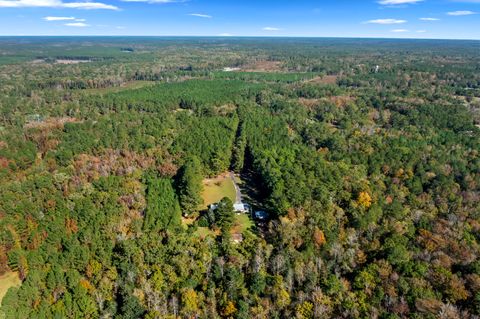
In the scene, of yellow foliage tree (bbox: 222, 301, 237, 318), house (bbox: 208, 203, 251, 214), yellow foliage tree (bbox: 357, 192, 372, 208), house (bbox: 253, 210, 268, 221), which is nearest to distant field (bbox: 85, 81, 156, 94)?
house (bbox: 208, 203, 251, 214)

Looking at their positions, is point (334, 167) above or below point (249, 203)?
above

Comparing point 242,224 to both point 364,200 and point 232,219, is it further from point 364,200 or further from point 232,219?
point 364,200

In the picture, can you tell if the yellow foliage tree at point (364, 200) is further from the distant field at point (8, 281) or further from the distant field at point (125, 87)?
the distant field at point (125, 87)

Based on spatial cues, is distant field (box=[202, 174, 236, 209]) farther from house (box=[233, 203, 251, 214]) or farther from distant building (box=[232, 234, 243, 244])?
distant building (box=[232, 234, 243, 244])

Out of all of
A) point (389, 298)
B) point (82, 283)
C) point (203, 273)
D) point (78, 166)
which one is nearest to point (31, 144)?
point (78, 166)

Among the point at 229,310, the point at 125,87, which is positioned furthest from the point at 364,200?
the point at 125,87

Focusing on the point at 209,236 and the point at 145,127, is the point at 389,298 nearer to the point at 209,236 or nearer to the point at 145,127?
the point at 209,236
